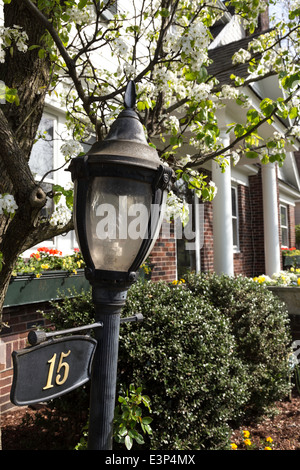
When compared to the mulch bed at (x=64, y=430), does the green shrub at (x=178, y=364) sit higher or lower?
higher

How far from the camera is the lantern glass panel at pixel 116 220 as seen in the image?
51.1 inches

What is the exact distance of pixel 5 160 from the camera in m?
1.73

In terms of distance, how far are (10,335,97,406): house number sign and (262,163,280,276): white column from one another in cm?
869

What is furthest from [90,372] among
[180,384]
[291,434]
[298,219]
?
[298,219]

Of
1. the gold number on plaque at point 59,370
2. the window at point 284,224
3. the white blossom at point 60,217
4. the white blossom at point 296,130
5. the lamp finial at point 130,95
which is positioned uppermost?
the window at point 284,224

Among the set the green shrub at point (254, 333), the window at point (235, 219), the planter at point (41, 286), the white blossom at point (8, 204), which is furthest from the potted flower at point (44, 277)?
the window at point (235, 219)

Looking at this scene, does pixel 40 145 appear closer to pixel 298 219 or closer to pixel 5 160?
pixel 5 160

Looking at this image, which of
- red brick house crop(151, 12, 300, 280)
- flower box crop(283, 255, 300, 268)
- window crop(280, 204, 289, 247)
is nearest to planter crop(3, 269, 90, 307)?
red brick house crop(151, 12, 300, 280)

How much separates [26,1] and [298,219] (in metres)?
27.7

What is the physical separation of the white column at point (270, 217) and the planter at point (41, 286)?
6276mm

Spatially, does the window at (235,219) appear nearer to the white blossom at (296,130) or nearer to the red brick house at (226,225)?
the red brick house at (226,225)

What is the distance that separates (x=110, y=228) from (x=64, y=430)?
1978 millimetres

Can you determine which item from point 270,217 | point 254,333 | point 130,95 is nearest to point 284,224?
point 270,217

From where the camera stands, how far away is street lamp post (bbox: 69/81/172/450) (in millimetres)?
1292
